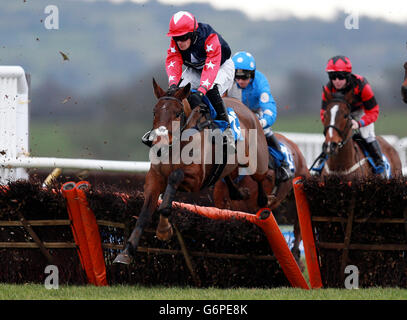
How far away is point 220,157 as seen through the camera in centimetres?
575

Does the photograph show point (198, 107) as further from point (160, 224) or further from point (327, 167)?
point (327, 167)

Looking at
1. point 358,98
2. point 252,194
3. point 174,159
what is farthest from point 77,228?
point 358,98

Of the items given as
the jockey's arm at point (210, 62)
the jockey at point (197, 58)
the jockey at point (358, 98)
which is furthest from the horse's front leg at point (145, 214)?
the jockey at point (358, 98)

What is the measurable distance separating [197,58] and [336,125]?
266cm

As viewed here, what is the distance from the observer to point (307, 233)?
17.3ft

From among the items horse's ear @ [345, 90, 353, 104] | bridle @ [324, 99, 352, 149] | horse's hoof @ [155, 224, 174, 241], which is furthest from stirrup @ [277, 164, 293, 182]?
horse's hoof @ [155, 224, 174, 241]

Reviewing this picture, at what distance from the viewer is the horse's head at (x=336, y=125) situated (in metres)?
7.95

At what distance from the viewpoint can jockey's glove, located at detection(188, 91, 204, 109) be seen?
18.3 ft

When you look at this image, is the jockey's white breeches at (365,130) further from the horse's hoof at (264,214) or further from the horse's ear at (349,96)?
the horse's hoof at (264,214)

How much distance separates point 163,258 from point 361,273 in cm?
151

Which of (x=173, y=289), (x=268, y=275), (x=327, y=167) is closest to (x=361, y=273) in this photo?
(x=268, y=275)

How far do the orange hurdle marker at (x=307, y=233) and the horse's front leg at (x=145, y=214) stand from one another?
1052mm

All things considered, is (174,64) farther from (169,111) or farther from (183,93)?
(169,111)

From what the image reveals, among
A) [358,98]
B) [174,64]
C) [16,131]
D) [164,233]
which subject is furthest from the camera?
[358,98]
